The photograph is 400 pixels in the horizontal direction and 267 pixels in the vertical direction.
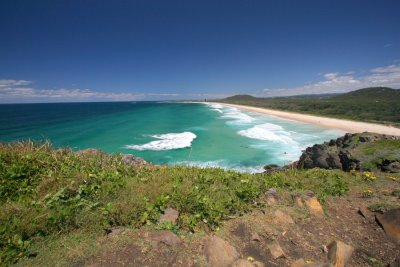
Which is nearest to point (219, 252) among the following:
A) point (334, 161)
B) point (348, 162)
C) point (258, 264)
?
point (258, 264)

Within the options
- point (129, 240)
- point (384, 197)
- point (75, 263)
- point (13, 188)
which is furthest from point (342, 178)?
point (13, 188)

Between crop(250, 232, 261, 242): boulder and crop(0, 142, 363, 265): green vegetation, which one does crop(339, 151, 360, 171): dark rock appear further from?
crop(250, 232, 261, 242): boulder

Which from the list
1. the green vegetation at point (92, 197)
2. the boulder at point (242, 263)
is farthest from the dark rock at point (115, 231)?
the boulder at point (242, 263)

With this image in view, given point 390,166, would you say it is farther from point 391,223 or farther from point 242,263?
point 242,263

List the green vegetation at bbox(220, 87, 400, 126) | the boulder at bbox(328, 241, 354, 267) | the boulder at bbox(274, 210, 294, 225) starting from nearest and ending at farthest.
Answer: the boulder at bbox(328, 241, 354, 267)
the boulder at bbox(274, 210, 294, 225)
the green vegetation at bbox(220, 87, 400, 126)

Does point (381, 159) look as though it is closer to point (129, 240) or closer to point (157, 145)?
point (129, 240)

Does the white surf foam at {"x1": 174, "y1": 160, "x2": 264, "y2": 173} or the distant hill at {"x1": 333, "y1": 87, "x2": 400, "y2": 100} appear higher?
the distant hill at {"x1": 333, "y1": 87, "x2": 400, "y2": 100}

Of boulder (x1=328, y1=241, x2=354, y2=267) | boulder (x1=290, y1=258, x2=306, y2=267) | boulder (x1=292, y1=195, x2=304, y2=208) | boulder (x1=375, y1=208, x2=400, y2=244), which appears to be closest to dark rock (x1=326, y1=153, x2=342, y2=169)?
boulder (x1=375, y1=208, x2=400, y2=244)

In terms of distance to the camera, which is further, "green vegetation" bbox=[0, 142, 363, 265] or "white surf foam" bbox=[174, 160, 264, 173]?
"white surf foam" bbox=[174, 160, 264, 173]
